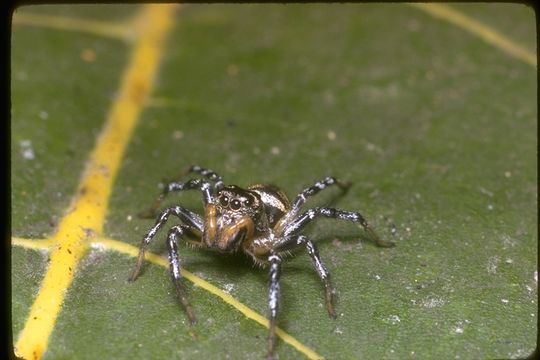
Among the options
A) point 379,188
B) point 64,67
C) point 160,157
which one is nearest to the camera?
point 379,188

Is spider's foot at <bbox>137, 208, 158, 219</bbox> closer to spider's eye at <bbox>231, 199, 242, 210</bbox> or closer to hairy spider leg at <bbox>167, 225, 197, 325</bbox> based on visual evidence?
hairy spider leg at <bbox>167, 225, 197, 325</bbox>

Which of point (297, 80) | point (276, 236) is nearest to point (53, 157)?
point (276, 236)

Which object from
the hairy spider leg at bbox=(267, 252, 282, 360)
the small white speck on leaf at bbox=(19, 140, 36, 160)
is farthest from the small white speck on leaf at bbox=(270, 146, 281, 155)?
the small white speck on leaf at bbox=(19, 140, 36, 160)

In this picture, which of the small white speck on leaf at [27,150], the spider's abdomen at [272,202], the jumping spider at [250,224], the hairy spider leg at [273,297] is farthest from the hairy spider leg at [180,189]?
the small white speck on leaf at [27,150]

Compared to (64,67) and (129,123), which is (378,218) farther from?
(64,67)

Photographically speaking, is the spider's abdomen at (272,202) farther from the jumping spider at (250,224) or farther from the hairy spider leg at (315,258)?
the hairy spider leg at (315,258)

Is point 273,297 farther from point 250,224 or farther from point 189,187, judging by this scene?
point 189,187

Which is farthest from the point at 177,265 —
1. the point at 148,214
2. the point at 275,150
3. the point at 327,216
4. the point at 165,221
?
the point at 275,150
